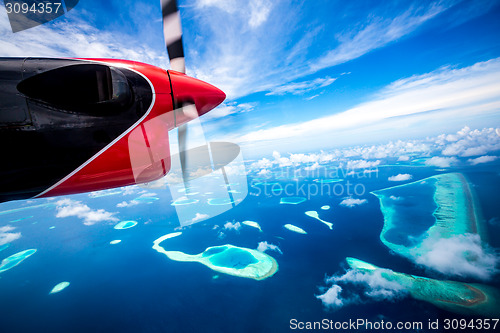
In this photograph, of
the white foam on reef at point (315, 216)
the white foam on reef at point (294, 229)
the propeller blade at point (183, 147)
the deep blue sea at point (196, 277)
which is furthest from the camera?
the white foam on reef at point (315, 216)

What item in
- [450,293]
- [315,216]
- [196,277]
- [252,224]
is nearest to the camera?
[450,293]

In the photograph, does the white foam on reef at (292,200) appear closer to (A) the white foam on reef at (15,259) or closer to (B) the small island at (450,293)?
(B) the small island at (450,293)

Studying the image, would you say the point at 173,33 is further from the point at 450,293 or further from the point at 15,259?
the point at 15,259

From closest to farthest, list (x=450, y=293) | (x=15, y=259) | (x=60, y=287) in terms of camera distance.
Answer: (x=450, y=293) < (x=60, y=287) < (x=15, y=259)

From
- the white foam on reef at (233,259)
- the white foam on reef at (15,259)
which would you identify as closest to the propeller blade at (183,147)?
the white foam on reef at (233,259)

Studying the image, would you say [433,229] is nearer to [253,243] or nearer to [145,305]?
[253,243]

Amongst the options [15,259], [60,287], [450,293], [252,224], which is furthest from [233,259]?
[15,259]

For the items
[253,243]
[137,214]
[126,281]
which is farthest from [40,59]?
[137,214]
